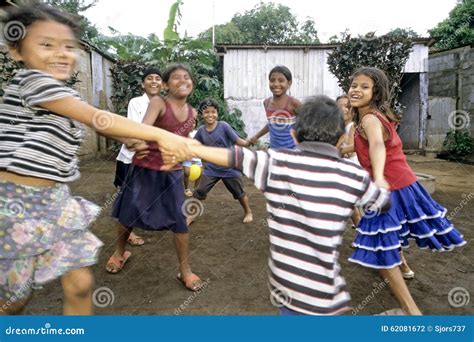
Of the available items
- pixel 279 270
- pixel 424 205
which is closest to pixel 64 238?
pixel 279 270

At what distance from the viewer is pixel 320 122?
1.68 metres

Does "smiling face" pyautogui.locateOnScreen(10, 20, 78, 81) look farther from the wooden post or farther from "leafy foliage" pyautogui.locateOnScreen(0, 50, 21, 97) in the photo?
the wooden post

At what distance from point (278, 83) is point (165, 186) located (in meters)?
1.89

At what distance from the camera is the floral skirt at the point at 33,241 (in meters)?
1.60

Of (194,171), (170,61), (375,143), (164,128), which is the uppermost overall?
(170,61)

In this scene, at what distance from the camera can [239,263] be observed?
3414 mm

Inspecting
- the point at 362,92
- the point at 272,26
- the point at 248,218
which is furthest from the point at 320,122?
the point at 272,26

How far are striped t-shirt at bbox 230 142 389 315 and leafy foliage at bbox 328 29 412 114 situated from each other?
17.7 feet

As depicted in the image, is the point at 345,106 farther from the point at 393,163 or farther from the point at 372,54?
the point at 372,54

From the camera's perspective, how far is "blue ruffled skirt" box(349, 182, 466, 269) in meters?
2.38

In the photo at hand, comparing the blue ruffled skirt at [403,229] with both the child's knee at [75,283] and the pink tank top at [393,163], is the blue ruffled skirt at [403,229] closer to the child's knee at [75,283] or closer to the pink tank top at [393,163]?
the pink tank top at [393,163]

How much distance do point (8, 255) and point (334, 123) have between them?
1.53 m

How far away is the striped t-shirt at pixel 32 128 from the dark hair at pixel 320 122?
3.40 ft

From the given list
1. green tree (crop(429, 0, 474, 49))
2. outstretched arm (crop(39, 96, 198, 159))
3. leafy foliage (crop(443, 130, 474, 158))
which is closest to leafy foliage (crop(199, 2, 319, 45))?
green tree (crop(429, 0, 474, 49))
